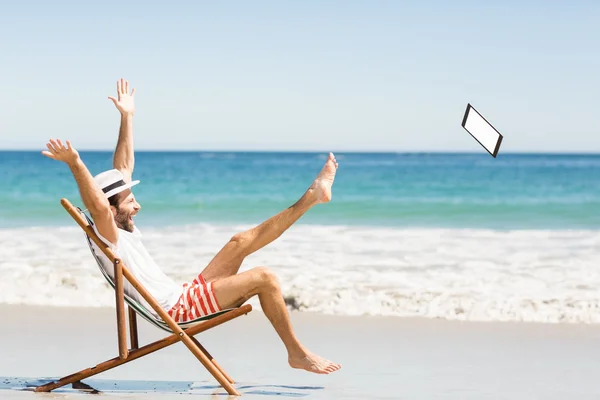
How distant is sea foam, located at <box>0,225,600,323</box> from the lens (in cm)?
745

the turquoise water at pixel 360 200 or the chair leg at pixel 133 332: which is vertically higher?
the chair leg at pixel 133 332

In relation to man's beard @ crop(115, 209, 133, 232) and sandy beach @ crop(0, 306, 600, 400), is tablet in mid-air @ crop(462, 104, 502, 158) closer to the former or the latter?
sandy beach @ crop(0, 306, 600, 400)

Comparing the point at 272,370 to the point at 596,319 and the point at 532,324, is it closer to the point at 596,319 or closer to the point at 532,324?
the point at 532,324

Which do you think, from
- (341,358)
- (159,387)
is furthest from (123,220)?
(341,358)

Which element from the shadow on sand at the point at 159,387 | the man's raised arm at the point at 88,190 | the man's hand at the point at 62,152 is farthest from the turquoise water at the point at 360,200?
the man's hand at the point at 62,152

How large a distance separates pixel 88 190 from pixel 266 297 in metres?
1.04

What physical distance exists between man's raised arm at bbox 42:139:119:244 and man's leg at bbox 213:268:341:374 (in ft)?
2.01

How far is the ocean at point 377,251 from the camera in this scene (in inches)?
300

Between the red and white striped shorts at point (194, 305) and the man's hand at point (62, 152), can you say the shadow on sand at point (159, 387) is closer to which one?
the red and white striped shorts at point (194, 305)

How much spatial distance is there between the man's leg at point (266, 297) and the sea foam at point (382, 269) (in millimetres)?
2810

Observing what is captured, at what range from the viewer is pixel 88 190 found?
162 inches

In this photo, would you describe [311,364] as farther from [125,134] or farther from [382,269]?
[382,269]

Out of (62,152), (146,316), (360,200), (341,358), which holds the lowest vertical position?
(360,200)

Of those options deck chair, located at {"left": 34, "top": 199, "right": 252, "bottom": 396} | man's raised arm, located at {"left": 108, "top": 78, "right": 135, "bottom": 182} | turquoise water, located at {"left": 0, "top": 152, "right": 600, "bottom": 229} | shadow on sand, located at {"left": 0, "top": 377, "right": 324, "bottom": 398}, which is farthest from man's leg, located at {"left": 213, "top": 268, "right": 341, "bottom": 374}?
turquoise water, located at {"left": 0, "top": 152, "right": 600, "bottom": 229}
